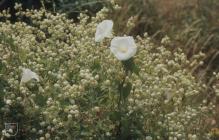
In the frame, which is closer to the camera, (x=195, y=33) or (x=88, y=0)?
(x=195, y=33)

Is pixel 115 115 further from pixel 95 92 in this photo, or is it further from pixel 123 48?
pixel 123 48

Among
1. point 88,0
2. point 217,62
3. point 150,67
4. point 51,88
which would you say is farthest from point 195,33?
point 51,88

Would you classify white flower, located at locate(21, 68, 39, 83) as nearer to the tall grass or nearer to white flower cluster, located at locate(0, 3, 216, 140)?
white flower cluster, located at locate(0, 3, 216, 140)

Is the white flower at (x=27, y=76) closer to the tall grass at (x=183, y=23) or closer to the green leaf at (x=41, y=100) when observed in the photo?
the green leaf at (x=41, y=100)

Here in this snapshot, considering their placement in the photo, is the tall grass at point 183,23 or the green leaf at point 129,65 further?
the tall grass at point 183,23

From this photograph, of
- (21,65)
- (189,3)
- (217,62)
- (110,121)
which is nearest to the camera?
(110,121)

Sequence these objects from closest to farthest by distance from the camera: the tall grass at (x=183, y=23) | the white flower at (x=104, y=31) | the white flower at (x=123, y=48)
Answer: the white flower at (x=123, y=48), the white flower at (x=104, y=31), the tall grass at (x=183, y=23)

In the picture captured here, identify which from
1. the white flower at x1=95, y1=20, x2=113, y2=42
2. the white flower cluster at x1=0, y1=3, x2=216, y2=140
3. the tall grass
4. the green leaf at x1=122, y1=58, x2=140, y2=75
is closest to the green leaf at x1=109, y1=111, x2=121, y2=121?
the white flower cluster at x1=0, y1=3, x2=216, y2=140

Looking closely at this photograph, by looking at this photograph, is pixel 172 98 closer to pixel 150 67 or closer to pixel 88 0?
pixel 150 67

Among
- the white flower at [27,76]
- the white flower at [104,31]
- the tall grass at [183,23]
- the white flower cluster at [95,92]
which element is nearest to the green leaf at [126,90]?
the white flower cluster at [95,92]
